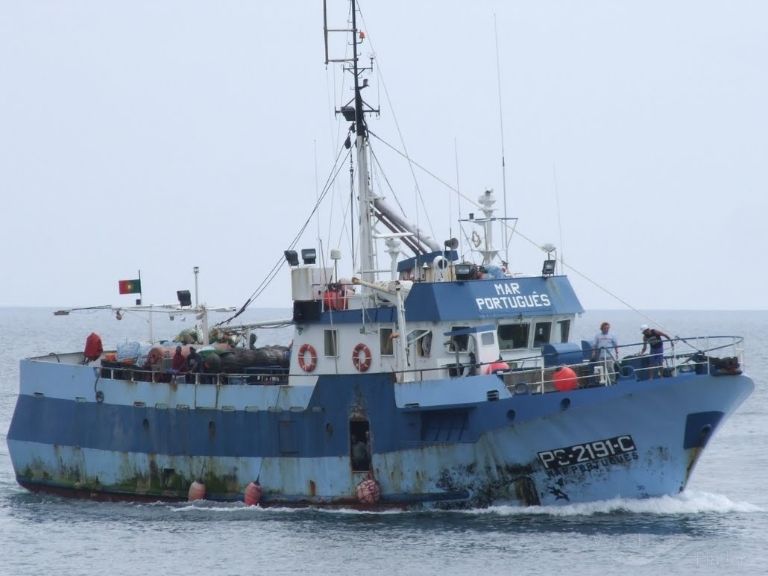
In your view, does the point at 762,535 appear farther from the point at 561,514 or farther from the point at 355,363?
the point at 355,363

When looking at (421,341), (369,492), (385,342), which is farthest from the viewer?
(385,342)

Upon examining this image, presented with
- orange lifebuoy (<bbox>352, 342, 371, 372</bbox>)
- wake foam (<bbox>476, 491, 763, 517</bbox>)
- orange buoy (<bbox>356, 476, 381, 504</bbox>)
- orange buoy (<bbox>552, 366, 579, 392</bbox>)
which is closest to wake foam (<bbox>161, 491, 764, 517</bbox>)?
wake foam (<bbox>476, 491, 763, 517</bbox>)

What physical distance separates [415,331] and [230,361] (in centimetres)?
496

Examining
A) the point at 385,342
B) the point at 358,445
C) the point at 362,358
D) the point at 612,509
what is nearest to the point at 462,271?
the point at 385,342

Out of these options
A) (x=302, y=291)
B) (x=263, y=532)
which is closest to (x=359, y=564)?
(x=263, y=532)

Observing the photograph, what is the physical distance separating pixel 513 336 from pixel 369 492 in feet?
15.6

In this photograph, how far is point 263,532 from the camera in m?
30.4

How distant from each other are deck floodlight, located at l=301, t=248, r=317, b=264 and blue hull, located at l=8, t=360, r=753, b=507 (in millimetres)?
2917

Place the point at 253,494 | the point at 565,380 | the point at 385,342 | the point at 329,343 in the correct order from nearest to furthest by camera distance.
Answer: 1. the point at 565,380
2. the point at 385,342
3. the point at 253,494
4. the point at 329,343

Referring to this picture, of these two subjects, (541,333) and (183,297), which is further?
(183,297)

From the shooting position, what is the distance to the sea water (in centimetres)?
2727

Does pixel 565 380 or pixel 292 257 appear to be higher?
pixel 292 257

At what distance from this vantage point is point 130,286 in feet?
129

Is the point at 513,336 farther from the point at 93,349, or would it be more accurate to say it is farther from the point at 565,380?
the point at 93,349
